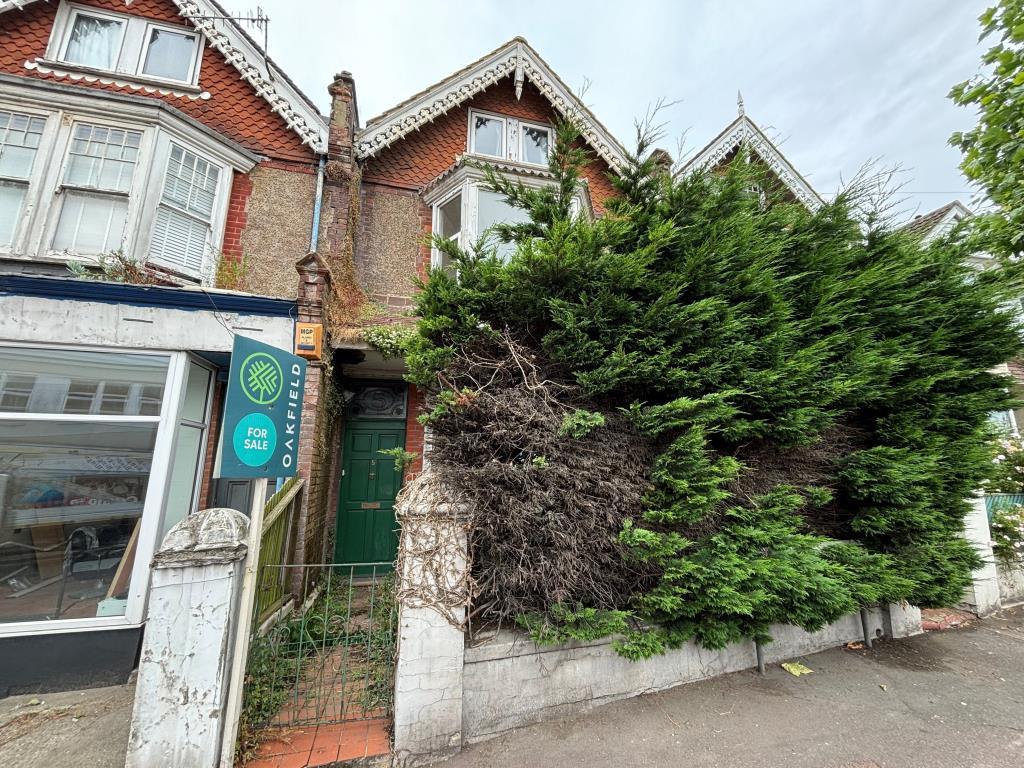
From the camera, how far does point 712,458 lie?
146 inches

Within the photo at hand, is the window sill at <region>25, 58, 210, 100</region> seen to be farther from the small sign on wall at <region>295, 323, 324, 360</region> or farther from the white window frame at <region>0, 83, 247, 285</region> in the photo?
the small sign on wall at <region>295, 323, 324, 360</region>

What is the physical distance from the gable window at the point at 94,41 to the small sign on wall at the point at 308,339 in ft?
18.7

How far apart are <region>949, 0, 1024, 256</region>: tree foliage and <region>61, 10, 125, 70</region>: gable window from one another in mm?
13363

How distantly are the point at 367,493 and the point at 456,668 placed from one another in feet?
14.7

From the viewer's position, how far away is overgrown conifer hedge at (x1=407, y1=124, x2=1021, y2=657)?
10.4ft

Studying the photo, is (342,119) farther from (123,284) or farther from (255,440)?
(255,440)

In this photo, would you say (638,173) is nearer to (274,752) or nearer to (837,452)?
(837,452)

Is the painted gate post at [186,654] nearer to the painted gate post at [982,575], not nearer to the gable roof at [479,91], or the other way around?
the gable roof at [479,91]

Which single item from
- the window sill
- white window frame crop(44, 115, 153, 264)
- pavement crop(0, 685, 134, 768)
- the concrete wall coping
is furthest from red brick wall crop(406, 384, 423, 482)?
the window sill

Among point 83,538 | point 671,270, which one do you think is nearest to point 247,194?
point 83,538

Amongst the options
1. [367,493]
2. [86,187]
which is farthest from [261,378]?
[86,187]

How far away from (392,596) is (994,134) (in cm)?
1079

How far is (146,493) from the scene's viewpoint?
14.5 ft

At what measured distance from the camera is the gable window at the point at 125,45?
20.9 feet
